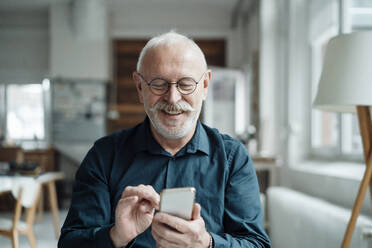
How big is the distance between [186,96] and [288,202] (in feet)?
5.80

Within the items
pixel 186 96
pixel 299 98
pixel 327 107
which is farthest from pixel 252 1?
pixel 186 96

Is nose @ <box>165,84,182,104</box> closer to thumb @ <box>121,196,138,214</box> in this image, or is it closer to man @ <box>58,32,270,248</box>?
man @ <box>58,32,270,248</box>

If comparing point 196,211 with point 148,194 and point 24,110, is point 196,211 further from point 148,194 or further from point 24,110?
point 24,110

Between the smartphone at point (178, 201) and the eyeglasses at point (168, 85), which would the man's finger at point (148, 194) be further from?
the eyeglasses at point (168, 85)

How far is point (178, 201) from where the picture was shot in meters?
0.87

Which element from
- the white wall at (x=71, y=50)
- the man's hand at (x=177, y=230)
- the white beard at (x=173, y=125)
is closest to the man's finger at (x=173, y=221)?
the man's hand at (x=177, y=230)

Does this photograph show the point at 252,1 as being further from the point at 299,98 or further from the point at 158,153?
the point at 158,153

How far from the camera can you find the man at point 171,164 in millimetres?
1188

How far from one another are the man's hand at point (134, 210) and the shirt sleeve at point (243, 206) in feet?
0.88

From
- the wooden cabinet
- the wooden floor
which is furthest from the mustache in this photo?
the wooden cabinet

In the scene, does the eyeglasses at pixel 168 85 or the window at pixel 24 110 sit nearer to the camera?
the eyeglasses at pixel 168 85

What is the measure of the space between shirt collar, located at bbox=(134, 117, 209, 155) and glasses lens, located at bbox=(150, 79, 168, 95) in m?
0.18

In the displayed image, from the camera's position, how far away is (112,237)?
1.05 meters

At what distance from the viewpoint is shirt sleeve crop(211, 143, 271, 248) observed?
1198mm
